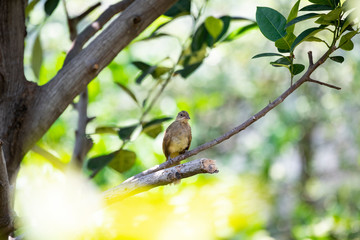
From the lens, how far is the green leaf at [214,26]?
202 cm

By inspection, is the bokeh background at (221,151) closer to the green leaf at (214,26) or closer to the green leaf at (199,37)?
the green leaf at (199,37)

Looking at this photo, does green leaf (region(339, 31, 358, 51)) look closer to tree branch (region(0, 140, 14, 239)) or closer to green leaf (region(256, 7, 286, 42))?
green leaf (region(256, 7, 286, 42))

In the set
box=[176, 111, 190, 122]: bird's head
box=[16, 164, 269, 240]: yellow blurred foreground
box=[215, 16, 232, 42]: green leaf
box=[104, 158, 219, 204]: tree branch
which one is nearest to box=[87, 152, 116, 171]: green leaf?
box=[16, 164, 269, 240]: yellow blurred foreground

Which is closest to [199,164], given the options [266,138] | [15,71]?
[15,71]

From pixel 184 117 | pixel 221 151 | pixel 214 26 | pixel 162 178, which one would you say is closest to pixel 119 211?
pixel 162 178

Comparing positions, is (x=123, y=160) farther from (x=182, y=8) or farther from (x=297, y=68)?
(x=297, y=68)

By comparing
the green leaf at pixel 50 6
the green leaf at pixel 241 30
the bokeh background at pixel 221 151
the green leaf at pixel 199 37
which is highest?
the green leaf at pixel 50 6

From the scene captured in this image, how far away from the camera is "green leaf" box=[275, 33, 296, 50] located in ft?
4.72

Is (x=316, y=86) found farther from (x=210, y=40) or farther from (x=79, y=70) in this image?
(x=79, y=70)

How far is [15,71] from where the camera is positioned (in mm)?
1560

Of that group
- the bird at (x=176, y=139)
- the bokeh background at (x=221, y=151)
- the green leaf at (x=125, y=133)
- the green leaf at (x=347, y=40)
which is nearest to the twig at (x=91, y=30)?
the green leaf at (x=125, y=133)

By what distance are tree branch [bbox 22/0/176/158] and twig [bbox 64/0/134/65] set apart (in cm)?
19

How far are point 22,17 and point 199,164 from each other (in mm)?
781

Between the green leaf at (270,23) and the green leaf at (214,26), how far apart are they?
55cm
